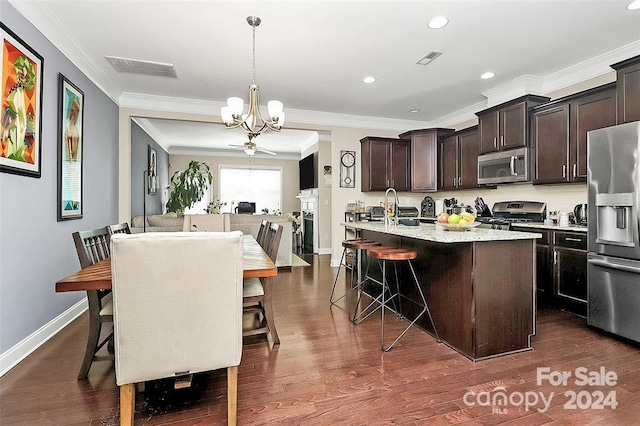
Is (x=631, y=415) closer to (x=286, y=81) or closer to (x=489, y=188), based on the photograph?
(x=489, y=188)

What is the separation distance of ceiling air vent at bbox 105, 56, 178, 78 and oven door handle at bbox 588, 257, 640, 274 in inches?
184

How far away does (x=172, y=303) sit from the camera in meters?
1.41

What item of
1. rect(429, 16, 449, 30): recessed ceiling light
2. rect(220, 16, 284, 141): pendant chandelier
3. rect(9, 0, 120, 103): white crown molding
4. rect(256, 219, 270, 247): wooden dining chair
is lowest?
rect(256, 219, 270, 247): wooden dining chair

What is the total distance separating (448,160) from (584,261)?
283 cm

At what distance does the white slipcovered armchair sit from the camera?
4.43ft

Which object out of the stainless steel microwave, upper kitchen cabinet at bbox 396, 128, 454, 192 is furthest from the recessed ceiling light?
upper kitchen cabinet at bbox 396, 128, 454, 192

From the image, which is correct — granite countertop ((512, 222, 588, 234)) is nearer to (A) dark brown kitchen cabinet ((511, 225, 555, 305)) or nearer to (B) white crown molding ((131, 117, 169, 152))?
(A) dark brown kitchen cabinet ((511, 225, 555, 305))

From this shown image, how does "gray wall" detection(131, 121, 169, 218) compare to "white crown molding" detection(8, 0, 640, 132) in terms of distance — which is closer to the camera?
"white crown molding" detection(8, 0, 640, 132)

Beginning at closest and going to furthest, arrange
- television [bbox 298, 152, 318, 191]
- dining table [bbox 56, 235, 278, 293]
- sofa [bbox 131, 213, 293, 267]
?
dining table [bbox 56, 235, 278, 293] < sofa [bbox 131, 213, 293, 267] < television [bbox 298, 152, 318, 191]

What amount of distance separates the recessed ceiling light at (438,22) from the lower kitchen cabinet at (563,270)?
236 cm

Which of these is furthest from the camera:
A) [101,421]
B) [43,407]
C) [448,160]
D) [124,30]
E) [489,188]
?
[448,160]

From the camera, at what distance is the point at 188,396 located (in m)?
1.86

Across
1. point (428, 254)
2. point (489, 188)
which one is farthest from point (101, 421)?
point (489, 188)

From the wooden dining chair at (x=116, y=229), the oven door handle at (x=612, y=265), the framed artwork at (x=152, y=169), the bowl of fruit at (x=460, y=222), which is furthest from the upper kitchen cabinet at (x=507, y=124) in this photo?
the framed artwork at (x=152, y=169)
